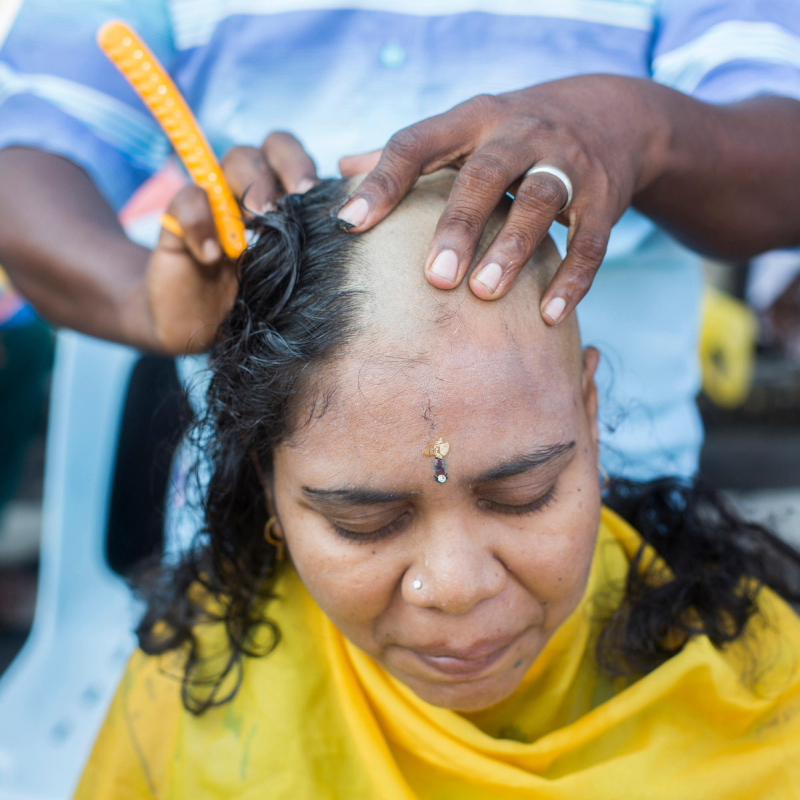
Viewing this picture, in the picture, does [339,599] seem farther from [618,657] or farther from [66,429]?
[66,429]

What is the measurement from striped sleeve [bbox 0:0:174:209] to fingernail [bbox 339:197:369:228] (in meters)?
0.80

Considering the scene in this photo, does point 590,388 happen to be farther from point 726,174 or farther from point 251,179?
point 251,179

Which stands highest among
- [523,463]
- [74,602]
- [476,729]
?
[523,463]

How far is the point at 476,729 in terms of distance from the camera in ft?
3.71

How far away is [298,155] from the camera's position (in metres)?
1.15

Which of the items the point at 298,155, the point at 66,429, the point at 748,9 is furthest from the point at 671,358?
the point at 66,429

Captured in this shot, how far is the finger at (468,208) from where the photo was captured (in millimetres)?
842

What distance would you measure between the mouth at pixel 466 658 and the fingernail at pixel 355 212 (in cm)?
56

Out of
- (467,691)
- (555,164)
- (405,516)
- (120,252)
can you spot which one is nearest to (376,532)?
(405,516)

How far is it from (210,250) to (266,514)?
46 cm

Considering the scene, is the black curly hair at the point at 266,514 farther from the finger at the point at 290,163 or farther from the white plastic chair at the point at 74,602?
the white plastic chair at the point at 74,602

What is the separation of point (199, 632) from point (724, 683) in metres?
0.88

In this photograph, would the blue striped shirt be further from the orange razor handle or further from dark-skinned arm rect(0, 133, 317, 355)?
the orange razor handle

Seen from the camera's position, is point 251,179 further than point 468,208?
Yes
